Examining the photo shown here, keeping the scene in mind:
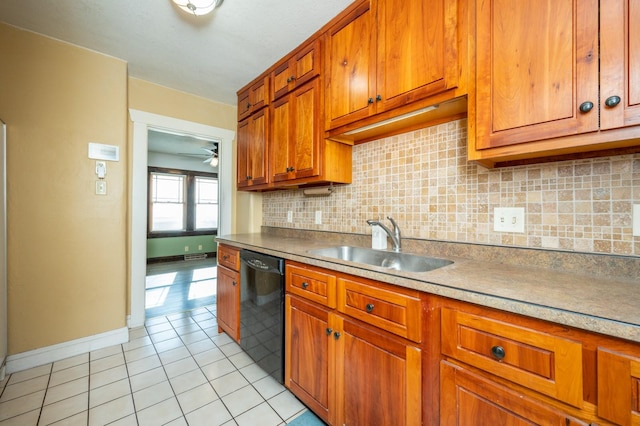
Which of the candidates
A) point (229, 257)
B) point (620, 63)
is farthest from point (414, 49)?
point (229, 257)

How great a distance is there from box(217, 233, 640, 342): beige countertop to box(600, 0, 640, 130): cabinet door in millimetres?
532

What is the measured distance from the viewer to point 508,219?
1259mm

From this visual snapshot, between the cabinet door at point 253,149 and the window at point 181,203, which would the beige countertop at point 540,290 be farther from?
the window at point 181,203

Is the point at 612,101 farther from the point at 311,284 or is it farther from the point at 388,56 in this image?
the point at 311,284

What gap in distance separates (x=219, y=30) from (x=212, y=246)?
549 cm

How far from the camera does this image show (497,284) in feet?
2.89

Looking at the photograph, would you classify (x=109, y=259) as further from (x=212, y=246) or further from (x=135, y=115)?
(x=212, y=246)

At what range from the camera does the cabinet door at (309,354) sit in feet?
4.33

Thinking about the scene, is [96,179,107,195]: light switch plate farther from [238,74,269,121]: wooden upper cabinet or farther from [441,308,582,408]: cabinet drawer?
[441,308,582,408]: cabinet drawer

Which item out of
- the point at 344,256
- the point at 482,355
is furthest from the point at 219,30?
the point at 482,355

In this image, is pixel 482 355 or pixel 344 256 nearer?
pixel 482 355

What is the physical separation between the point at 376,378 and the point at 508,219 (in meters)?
0.97

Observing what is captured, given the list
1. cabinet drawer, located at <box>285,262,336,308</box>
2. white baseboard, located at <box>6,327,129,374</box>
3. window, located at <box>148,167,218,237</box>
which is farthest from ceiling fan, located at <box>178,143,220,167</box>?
cabinet drawer, located at <box>285,262,336,308</box>

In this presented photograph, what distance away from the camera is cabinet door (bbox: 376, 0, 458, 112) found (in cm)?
117
